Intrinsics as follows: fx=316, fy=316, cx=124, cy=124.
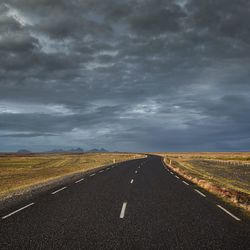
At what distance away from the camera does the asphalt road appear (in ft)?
21.8

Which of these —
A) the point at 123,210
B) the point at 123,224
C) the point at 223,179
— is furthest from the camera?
the point at 223,179

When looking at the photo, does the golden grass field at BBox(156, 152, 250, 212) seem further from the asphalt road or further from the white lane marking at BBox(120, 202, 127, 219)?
the white lane marking at BBox(120, 202, 127, 219)

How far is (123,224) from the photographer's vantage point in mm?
8422

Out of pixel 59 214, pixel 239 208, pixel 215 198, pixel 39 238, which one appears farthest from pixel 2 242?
pixel 215 198

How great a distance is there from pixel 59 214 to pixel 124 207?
2.34 meters

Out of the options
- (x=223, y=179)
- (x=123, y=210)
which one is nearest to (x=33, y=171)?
(x=223, y=179)

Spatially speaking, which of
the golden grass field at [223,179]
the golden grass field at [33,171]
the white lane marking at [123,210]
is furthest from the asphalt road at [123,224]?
the golden grass field at [33,171]

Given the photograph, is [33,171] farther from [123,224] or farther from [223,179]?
[123,224]

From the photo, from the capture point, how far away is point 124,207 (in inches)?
434

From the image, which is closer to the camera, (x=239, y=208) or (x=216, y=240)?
(x=216, y=240)

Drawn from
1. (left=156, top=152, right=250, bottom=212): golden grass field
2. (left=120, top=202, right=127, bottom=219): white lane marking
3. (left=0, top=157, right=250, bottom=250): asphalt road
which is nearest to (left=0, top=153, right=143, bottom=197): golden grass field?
(left=0, top=157, right=250, bottom=250): asphalt road

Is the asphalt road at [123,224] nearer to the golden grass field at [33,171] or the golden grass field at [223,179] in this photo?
the golden grass field at [223,179]

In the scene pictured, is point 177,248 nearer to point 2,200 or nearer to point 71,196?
point 71,196

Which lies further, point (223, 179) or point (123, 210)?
point (223, 179)
